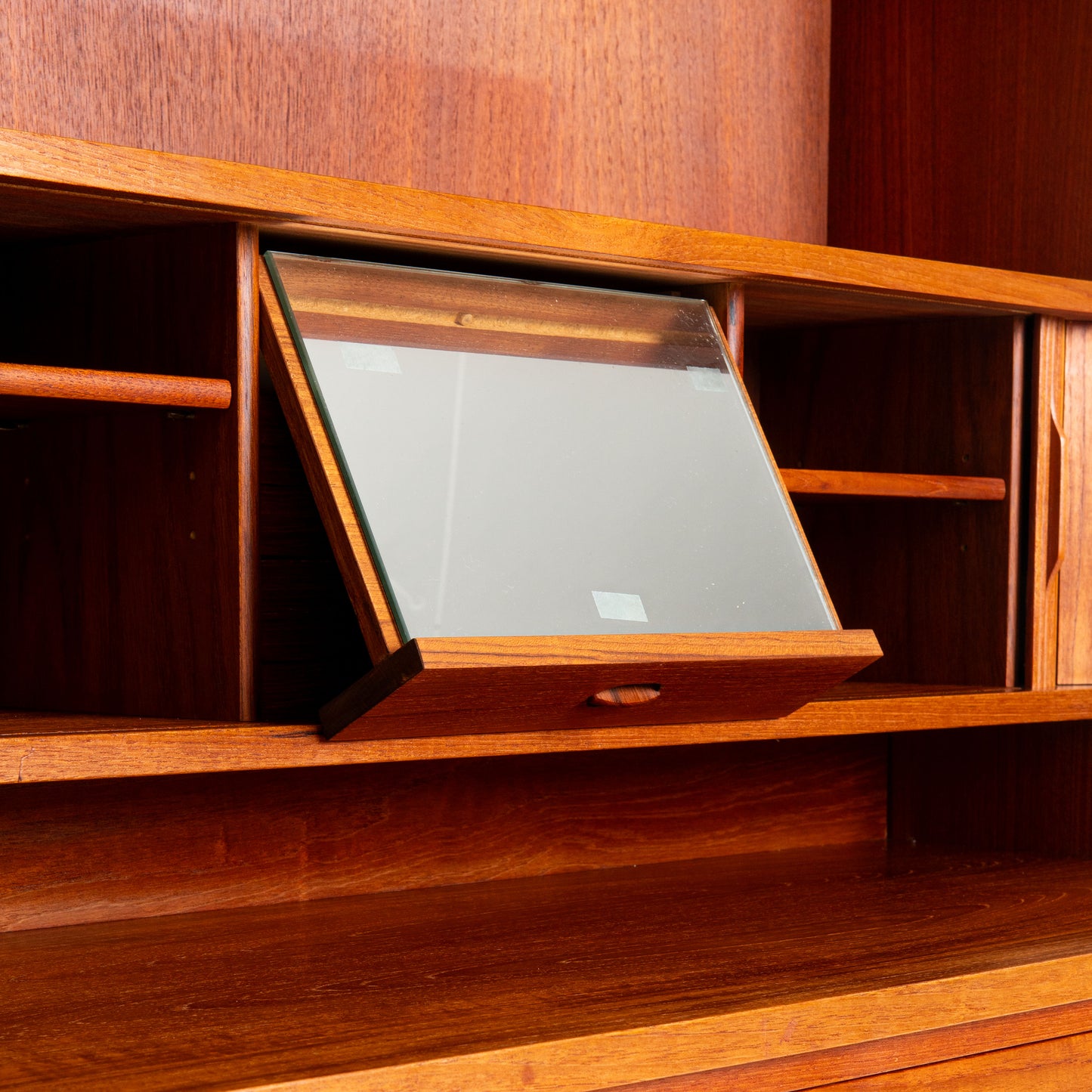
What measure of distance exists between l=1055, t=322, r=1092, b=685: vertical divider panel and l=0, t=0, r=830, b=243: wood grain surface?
0.50 meters

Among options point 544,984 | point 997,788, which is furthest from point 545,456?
point 997,788

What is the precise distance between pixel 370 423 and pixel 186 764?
1.06ft

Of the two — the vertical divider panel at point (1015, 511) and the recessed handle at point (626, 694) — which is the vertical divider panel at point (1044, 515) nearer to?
the vertical divider panel at point (1015, 511)

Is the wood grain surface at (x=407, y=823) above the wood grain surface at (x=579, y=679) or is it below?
below

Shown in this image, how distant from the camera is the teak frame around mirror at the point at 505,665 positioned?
1252 mm

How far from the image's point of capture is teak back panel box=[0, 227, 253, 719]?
1.32m

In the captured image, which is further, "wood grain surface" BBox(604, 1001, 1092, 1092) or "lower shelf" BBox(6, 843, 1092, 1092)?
"wood grain surface" BBox(604, 1001, 1092, 1092)

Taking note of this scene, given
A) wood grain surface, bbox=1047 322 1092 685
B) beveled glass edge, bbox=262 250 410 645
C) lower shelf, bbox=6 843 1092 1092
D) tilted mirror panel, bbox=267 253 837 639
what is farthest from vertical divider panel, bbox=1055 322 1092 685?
beveled glass edge, bbox=262 250 410 645

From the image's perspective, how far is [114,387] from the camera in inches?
47.9

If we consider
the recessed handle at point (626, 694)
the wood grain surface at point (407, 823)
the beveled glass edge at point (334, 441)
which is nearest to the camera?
the beveled glass edge at point (334, 441)

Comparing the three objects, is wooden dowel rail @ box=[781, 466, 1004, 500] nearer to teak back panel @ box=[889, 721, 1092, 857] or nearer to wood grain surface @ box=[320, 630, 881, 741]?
wood grain surface @ box=[320, 630, 881, 741]

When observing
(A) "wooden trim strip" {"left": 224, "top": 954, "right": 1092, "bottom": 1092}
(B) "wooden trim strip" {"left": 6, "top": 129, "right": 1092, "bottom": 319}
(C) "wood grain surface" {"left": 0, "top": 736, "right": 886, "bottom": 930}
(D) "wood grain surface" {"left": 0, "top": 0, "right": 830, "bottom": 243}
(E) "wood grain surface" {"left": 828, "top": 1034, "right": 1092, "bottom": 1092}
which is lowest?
(E) "wood grain surface" {"left": 828, "top": 1034, "right": 1092, "bottom": 1092}

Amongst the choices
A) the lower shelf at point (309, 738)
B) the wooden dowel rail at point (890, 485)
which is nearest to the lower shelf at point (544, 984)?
the lower shelf at point (309, 738)

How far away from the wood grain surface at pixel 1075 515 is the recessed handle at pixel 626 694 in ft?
2.24
